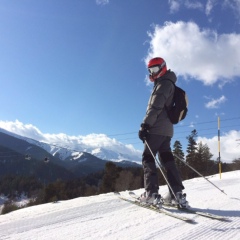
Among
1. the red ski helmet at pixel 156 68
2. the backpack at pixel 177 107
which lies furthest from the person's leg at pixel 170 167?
the red ski helmet at pixel 156 68

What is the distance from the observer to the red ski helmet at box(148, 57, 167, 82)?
15.7 feet

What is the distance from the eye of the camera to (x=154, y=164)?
4.68 meters

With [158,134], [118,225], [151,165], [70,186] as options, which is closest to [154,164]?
[151,165]

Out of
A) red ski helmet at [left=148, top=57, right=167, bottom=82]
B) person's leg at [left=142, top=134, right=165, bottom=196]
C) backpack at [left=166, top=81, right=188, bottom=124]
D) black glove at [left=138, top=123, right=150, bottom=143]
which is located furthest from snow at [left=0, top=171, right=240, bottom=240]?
red ski helmet at [left=148, top=57, right=167, bottom=82]

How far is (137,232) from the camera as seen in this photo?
122 inches

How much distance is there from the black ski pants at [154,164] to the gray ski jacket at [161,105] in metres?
0.12

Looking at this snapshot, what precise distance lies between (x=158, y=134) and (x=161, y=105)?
0.47m

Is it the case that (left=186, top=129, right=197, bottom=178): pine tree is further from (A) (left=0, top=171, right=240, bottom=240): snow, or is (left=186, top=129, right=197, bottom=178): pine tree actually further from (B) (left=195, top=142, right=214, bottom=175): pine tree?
(A) (left=0, top=171, right=240, bottom=240): snow

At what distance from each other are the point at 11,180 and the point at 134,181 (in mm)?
131908

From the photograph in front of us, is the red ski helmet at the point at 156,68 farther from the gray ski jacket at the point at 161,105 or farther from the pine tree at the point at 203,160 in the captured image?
the pine tree at the point at 203,160

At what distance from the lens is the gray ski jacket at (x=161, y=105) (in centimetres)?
452

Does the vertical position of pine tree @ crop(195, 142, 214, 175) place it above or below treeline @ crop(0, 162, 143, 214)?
above

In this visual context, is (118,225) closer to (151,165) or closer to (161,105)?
(151,165)

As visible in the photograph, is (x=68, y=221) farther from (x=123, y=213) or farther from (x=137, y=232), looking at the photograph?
(x=137, y=232)
